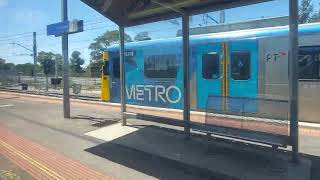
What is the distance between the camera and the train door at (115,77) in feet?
60.7

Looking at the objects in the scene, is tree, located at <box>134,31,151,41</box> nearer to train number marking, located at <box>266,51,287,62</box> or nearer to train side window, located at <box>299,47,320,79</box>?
train number marking, located at <box>266,51,287,62</box>

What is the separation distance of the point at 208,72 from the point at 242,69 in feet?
4.48

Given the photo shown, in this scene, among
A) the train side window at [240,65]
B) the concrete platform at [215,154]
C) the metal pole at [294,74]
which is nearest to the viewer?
the concrete platform at [215,154]

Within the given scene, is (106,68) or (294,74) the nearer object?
(294,74)

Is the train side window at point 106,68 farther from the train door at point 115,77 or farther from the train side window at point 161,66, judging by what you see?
the train side window at point 161,66

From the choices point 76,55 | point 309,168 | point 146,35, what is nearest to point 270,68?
point 146,35

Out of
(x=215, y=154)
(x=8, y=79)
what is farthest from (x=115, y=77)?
(x=8, y=79)

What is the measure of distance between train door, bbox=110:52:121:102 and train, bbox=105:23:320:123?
7.45ft

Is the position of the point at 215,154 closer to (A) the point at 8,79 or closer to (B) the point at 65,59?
(B) the point at 65,59

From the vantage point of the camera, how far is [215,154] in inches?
315

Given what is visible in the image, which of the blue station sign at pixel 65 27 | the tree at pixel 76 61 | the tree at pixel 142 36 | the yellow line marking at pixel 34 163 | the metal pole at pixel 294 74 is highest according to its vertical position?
the tree at pixel 76 61

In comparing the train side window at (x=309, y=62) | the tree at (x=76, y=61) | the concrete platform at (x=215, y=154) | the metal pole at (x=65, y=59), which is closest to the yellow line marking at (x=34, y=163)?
the concrete platform at (x=215, y=154)

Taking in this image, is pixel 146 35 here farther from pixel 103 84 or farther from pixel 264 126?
pixel 103 84

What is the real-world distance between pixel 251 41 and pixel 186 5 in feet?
11.9
